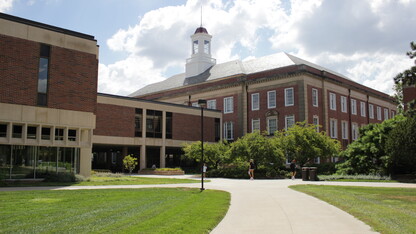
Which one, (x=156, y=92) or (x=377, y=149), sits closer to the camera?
(x=377, y=149)

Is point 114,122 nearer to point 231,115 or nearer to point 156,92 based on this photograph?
point 231,115

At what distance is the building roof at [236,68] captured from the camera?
5219cm

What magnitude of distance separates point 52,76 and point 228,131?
30.3 meters

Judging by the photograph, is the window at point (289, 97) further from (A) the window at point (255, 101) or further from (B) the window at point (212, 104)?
(B) the window at point (212, 104)

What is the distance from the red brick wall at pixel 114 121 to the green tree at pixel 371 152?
2286cm

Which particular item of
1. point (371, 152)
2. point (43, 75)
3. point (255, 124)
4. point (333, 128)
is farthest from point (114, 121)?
point (333, 128)

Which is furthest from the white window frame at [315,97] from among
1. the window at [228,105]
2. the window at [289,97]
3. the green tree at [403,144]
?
the green tree at [403,144]

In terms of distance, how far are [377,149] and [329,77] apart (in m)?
22.3

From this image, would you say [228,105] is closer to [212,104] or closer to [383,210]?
[212,104]

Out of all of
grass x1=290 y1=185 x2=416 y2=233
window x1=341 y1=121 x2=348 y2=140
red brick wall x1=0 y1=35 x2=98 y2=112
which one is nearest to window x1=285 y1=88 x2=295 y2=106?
window x1=341 y1=121 x2=348 y2=140

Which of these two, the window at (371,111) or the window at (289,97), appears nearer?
the window at (289,97)

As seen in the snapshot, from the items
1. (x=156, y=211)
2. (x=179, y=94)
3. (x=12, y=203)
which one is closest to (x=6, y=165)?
(x=12, y=203)

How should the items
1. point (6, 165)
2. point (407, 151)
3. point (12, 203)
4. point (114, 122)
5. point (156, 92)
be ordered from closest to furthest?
point (12, 203) < point (6, 165) < point (407, 151) < point (114, 122) < point (156, 92)

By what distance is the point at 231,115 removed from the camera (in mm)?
53125
